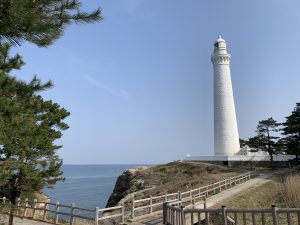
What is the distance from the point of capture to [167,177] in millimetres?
43781

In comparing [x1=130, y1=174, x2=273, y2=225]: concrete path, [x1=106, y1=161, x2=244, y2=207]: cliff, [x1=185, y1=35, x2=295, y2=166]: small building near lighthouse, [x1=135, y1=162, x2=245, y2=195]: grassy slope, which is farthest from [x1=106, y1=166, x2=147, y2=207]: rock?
[x1=130, y1=174, x2=273, y2=225]: concrete path

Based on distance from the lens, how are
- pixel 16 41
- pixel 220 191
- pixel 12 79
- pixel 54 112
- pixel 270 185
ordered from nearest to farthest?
pixel 16 41, pixel 12 79, pixel 54 112, pixel 220 191, pixel 270 185

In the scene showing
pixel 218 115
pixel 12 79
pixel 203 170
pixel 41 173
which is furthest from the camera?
pixel 218 115

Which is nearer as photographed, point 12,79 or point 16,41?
point 16,41

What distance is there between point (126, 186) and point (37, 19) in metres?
40.7

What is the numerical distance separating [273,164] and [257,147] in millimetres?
3060

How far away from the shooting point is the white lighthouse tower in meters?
49.3

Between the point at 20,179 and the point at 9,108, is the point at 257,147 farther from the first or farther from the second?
the point at 9,108

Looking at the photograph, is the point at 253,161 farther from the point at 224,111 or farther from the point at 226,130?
the point at 224,111

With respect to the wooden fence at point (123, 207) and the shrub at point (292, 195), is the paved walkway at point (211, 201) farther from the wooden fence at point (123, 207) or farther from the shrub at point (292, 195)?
the shrub at point (292, 195)

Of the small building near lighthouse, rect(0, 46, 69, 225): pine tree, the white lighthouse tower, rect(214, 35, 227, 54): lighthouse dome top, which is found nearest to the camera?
rect(0, 46, 69, 225): pine tree

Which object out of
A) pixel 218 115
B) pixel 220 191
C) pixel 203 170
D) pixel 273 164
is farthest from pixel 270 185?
pixel 218 115

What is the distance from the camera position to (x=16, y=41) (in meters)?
7.37

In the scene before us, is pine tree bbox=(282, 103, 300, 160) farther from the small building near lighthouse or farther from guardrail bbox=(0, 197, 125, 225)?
guardrail bbox=(0, 197, 125, 225)
